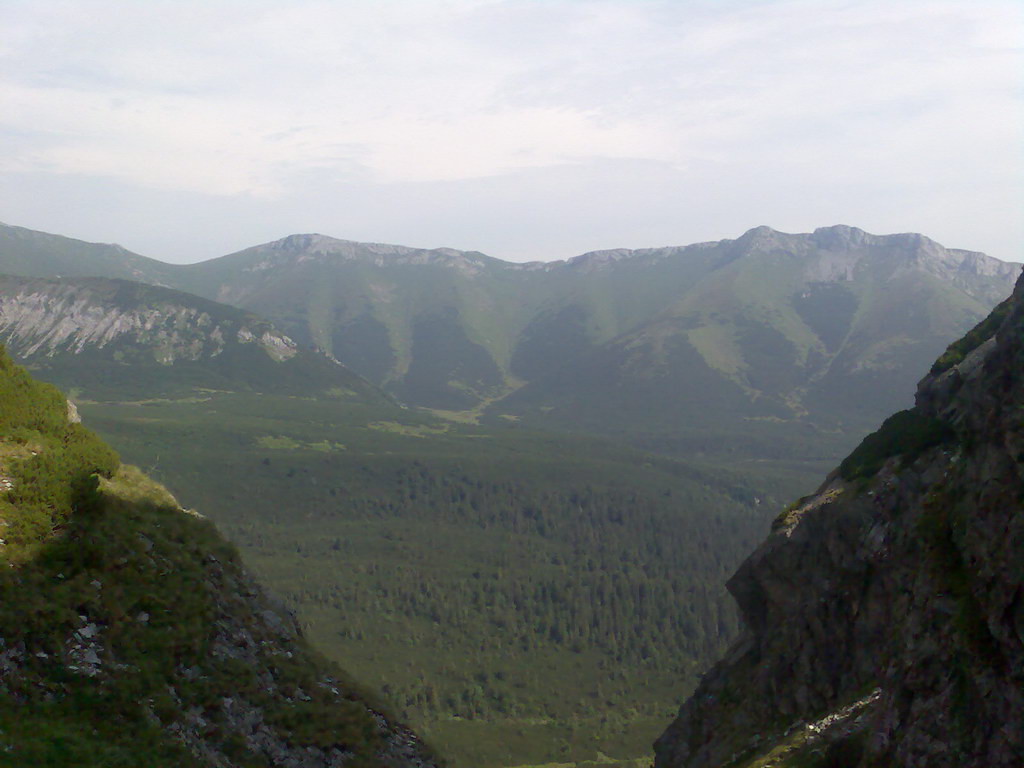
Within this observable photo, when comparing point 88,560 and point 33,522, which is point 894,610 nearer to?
point 88,560

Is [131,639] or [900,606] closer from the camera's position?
[131,639]

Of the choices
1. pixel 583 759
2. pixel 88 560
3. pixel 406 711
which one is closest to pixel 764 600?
pixel 88 560

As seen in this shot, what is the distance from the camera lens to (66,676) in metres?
26.0

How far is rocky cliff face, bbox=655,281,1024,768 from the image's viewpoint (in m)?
23.6

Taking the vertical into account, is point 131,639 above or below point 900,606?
below

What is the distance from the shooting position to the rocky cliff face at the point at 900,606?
77.4 feet

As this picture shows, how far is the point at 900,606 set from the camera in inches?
1412

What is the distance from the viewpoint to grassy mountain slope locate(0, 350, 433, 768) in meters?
25.3

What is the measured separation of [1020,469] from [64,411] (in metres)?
46.5

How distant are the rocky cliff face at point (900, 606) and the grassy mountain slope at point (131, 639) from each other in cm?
2118

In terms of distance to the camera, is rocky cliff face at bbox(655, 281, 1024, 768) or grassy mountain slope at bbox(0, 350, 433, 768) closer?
rocky cliff face at bbox(655, 281, 1024, 768)

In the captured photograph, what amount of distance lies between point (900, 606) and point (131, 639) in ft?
118

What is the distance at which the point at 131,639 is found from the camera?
2920 centimetres

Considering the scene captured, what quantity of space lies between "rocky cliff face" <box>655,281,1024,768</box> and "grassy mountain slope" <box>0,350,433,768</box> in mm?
21181
